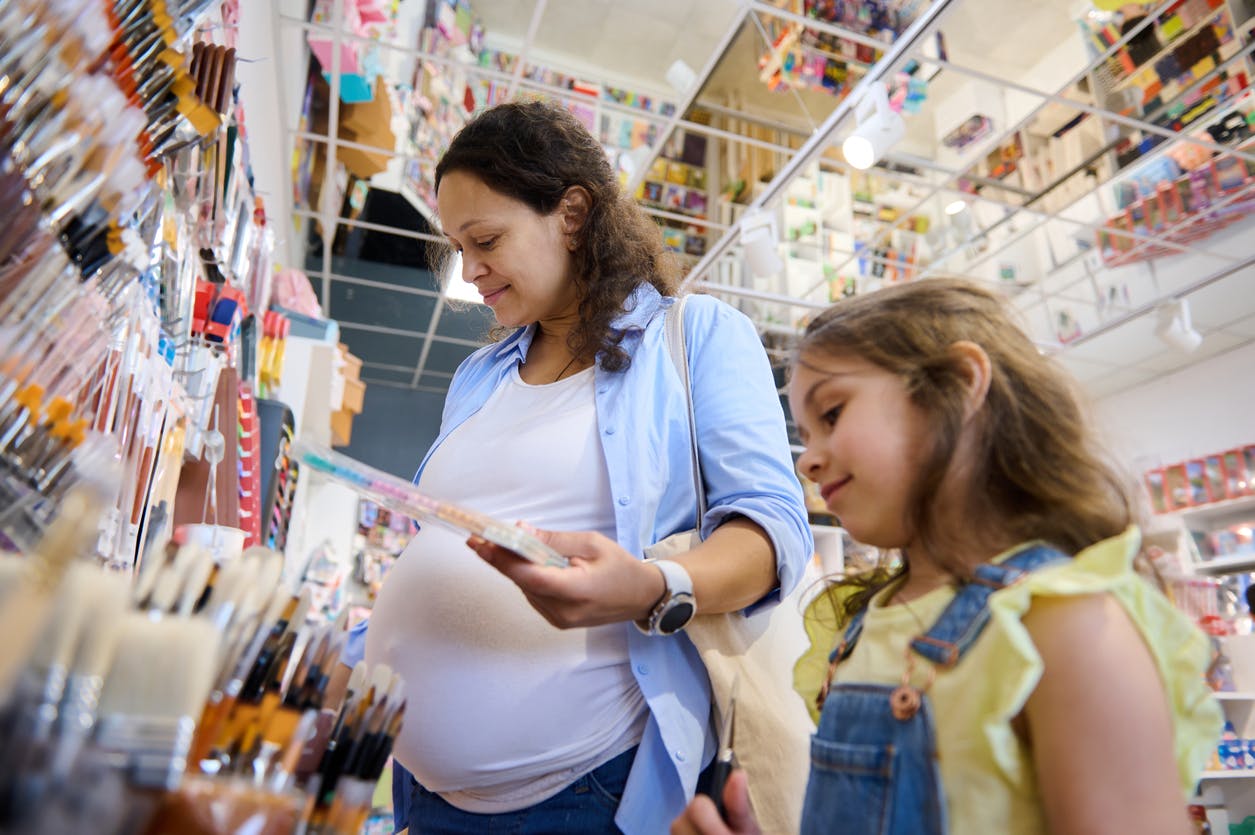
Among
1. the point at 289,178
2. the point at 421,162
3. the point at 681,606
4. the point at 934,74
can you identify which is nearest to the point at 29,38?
the point at 681,606

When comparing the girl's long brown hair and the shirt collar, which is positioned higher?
the shirt collar

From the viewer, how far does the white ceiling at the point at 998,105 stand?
19.7 ft

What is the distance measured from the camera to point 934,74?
21.0 feet

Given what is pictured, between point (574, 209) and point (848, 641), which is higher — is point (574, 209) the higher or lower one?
the higher one

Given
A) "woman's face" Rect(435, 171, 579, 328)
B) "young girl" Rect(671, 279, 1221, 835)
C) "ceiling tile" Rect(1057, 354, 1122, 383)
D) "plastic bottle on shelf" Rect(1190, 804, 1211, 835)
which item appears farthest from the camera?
"ceiling tile" Rect(1057, 354, 1122, 383)

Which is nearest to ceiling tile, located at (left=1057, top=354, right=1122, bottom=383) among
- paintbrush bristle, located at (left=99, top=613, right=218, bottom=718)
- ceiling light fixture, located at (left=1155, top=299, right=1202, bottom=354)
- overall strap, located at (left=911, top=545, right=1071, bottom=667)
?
ceiling light fixture, located at (left=1155, top=299, right=1202, bottom=354)

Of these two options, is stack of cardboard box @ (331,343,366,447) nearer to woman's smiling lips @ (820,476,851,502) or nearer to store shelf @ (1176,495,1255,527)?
woman's smiling lips @ (820,476,851,502)

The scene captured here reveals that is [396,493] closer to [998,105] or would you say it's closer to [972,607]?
[972,607]

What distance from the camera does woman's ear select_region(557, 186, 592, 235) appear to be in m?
1.21

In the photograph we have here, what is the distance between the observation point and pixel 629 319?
113 cm

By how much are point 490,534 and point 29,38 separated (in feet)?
1.42

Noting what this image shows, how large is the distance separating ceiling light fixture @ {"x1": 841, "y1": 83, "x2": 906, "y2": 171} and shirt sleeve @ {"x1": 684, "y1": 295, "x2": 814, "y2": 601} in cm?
326

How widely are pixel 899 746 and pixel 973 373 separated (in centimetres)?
34

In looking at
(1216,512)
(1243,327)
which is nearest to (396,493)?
(1216,512)
